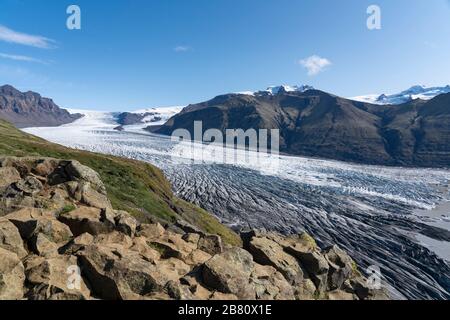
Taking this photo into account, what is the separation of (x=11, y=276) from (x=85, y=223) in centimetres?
585

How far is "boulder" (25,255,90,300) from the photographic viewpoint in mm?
13468

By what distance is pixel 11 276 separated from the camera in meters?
14.0

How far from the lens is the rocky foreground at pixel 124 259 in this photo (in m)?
14.9

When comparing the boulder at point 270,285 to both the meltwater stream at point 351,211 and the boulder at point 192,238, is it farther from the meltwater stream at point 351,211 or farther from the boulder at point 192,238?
the meltwater stream at point 351,211

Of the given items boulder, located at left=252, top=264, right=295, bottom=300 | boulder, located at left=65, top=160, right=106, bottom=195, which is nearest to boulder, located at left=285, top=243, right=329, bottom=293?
boulder, located at left=252, top=264, right=295, bottom=300

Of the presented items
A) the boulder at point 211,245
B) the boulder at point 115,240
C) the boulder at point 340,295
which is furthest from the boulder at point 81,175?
the boulder at point 340,295

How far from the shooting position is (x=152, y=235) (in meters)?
21.2

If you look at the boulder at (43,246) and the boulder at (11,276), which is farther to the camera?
the boulder at (43,246)

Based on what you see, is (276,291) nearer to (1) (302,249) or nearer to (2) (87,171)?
(1) (302,249)

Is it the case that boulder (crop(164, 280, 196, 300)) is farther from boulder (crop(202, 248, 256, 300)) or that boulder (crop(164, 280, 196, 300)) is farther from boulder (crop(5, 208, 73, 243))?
boulder (crop(5, 208, 73, 243))

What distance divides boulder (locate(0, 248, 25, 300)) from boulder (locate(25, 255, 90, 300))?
0.36m

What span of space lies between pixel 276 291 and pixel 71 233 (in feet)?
38.3

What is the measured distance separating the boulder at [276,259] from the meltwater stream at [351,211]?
33.9 meters
